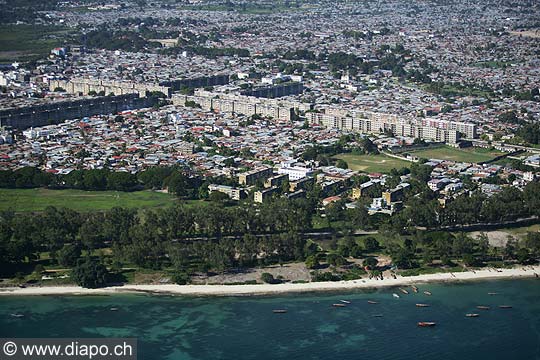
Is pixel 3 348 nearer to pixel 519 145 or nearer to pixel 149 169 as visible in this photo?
pixel 149 169

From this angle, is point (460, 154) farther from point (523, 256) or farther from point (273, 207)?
point (523, 256)

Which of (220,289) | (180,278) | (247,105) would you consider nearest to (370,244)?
(220,289)

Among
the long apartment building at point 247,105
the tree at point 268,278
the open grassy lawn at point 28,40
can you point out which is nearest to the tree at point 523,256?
the tree at point 268,278

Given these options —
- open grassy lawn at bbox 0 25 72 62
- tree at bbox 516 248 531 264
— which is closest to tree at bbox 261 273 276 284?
tree at bbox 516 248 531 264

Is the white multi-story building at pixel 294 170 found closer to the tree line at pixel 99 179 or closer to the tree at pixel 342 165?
the tree at pixel 342 165

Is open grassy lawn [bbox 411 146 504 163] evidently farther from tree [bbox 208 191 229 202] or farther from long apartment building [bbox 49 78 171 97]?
long apartment building [bbox 49 78 171 97]

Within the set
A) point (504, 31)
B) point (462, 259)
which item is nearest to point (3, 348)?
point (462, 259)
